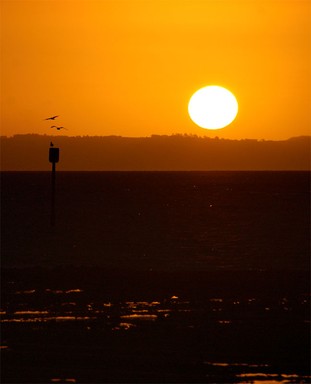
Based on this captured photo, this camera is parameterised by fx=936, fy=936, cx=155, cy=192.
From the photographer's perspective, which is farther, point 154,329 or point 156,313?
point 156,313

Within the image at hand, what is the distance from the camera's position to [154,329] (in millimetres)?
21344

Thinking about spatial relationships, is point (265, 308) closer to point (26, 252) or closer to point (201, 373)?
point (201, 373)

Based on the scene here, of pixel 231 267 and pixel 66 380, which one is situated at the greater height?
pixel 231 267

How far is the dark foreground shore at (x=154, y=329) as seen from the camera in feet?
57.4

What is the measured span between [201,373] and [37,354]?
348cm

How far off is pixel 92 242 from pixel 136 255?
803 cm

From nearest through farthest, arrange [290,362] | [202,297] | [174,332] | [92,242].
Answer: [290,362], [174,332], [202,297], [92,242]

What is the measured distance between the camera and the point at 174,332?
21062mm

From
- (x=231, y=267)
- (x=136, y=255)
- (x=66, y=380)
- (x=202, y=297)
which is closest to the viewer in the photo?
(x=66, y=380)

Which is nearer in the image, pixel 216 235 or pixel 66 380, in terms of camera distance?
pixel 66 380

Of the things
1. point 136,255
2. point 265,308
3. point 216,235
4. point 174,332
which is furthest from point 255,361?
point 216,235

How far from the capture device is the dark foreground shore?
1750cm

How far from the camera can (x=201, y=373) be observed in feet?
57.1

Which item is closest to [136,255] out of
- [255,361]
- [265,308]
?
[265,308]
